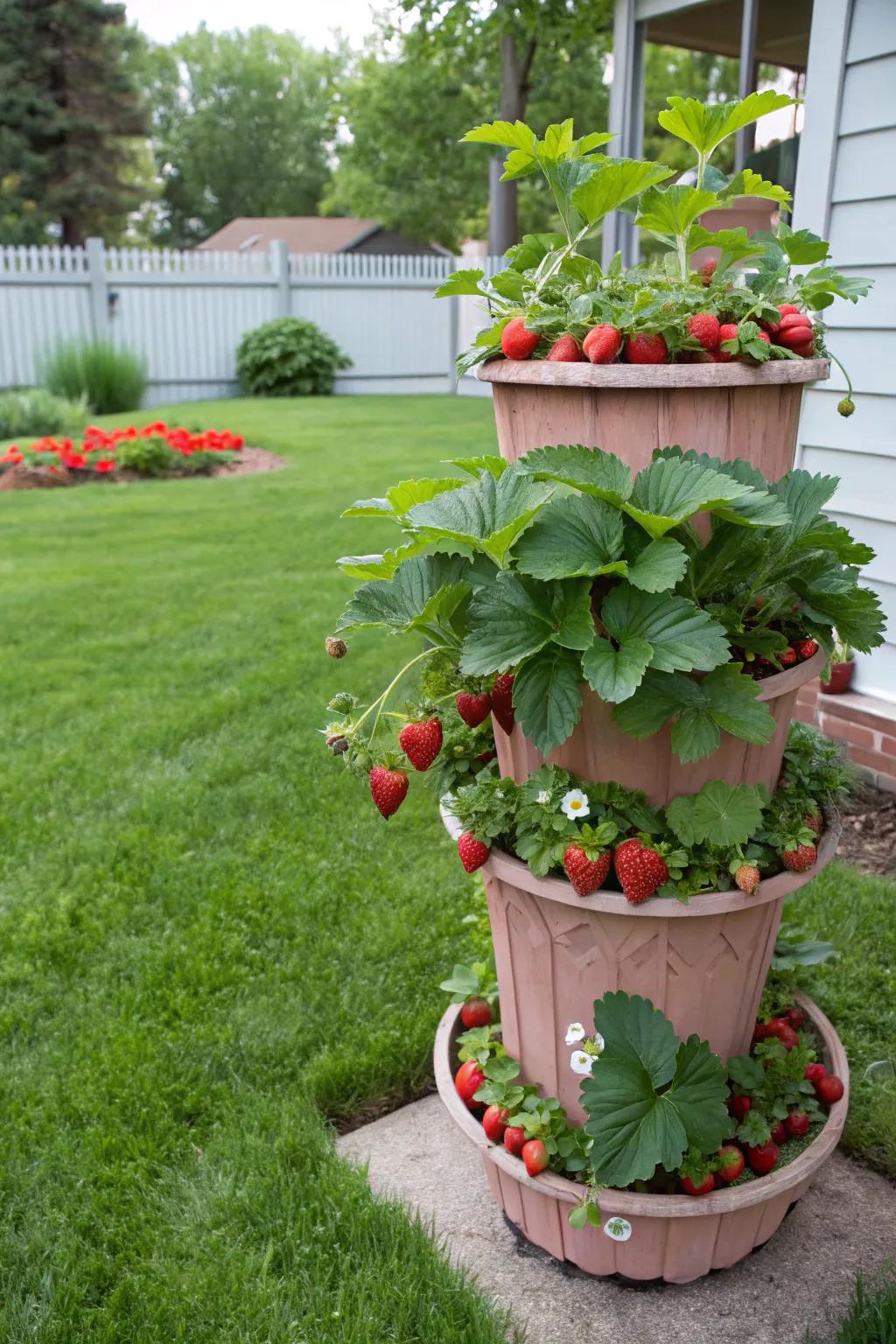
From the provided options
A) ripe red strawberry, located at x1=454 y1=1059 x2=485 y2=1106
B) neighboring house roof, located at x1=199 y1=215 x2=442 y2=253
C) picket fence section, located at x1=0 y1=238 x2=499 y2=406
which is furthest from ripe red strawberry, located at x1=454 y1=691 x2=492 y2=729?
neighboring house roof, located at x1=199 y1=215 x2=442 y2=253

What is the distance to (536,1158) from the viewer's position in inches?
67.7

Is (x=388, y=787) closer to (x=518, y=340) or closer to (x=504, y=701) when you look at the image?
(x=504, y=701)

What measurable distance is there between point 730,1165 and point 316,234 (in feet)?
117

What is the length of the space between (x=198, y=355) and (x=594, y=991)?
12.2m

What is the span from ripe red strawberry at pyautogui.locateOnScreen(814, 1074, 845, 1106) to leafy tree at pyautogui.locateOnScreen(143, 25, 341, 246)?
167ft

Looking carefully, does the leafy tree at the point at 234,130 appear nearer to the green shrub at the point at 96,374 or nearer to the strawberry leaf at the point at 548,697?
the green shrub at the point at 96,374

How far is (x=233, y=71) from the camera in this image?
54094 mm

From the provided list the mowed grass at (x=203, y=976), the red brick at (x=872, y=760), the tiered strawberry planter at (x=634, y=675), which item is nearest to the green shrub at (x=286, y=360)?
the mowed grass at (x=203, y=976)

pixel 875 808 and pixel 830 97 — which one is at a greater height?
pixel 830 97

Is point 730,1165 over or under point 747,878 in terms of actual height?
under

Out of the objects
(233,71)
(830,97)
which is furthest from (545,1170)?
(233,71)

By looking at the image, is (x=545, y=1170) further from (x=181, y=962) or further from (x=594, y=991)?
(x=181, y=962)

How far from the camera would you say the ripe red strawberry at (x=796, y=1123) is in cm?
185

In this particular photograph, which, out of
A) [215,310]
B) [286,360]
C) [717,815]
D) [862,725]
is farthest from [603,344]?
[215,310]
